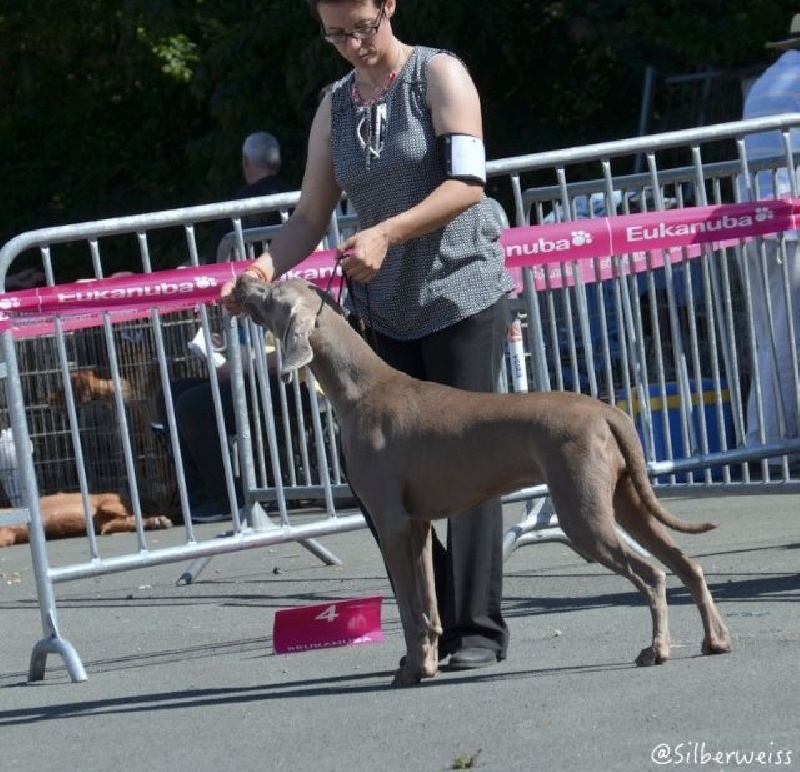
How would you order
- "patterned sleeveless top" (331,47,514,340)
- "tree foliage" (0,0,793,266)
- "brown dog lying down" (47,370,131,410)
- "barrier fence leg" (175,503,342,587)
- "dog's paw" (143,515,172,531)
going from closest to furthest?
1. "patterned sleeveless top" (331,47,514,340)
2. "barrier fence leg" (175,503,342,587)
3. "brown dog lying down" (47,370,131,410)
4. "dog's paw" (143,515,172,531)
5. "tree foliage" (0,0,793,266)

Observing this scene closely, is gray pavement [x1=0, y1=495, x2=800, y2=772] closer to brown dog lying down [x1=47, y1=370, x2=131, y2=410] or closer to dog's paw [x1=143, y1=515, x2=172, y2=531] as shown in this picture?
brown dog lying down [x1=47, y1=370, x2=131, y2=410]

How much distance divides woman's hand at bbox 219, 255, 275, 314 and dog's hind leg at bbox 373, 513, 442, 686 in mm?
802

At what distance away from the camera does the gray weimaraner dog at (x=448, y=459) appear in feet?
17.7

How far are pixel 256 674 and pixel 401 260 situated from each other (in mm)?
1534

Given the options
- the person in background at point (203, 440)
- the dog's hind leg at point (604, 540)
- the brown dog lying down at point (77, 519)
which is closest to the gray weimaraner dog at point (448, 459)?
the dog's hind leg at point (604, 540)

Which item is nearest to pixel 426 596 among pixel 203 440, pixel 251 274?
pixel 251 274

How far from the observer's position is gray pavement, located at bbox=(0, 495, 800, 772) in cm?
474

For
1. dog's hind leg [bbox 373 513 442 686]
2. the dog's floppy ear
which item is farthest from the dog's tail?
the dog's floppy ear

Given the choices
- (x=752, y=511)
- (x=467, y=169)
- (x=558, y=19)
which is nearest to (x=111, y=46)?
(x=558, y=19)

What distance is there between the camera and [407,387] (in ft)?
18.4

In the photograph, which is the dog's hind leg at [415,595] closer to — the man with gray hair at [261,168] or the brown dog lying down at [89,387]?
the brown dog lying down at [89,387]

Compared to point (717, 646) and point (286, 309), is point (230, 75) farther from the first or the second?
point (717, 646)

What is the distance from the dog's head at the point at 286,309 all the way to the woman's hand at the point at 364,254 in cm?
27

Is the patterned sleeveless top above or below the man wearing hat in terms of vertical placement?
above
